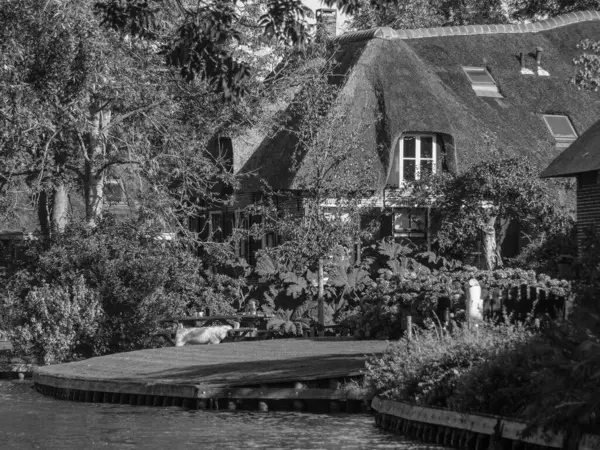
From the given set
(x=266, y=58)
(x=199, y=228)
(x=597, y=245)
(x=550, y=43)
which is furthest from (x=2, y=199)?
(x=550, y=43)

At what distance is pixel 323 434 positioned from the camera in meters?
16.7

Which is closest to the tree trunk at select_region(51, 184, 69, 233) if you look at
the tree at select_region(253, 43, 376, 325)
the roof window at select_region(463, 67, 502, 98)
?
the tree at select_region(253, 43, 376, 325)

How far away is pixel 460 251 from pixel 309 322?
862 centimetres

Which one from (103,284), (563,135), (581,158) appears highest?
(563,135)

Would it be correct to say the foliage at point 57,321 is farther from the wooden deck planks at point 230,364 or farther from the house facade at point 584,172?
the house facade at point 584,172

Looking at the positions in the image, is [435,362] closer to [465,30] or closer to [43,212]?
[43,212]

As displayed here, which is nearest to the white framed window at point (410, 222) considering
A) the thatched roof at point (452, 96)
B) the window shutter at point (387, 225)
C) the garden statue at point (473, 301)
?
the window shutter at point (387, 225)

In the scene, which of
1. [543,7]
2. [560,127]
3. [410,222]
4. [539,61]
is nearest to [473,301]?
[410,222]

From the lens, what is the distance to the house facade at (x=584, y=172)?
30859mm

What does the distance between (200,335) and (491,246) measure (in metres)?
11.8

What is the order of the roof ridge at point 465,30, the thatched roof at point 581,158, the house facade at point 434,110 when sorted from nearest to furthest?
the thatched roof at point 581,158, the house facade at point 434,110, the roof ridge at point 465,30

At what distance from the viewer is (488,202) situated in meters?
36.5

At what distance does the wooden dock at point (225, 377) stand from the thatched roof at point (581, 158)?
801 centimetres

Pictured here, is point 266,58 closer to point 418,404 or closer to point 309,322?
point 309,322
